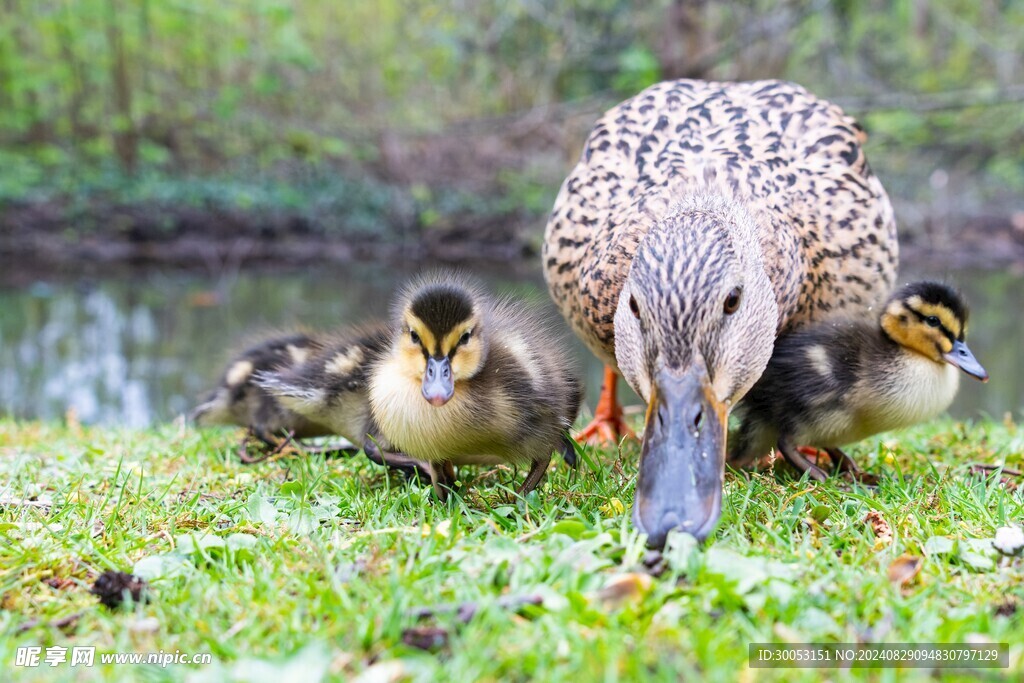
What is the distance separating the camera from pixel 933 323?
313 centimetres

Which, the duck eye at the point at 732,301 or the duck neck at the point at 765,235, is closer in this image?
the duck eye at the point at 732,301

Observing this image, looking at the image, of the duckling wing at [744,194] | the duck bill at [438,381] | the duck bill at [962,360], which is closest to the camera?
the duck bill at [438,381]

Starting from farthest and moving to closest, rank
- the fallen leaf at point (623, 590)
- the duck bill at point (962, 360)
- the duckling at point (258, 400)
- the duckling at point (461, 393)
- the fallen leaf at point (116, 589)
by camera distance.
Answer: the duckling at point (258, 400), the duck bill at point (962, 360), the duckling at point (461, 393), the fallen leaf at point (116, 589), the fallen leaf at point (623, 590)

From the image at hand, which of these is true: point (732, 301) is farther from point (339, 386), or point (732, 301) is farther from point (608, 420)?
point (608, 420)

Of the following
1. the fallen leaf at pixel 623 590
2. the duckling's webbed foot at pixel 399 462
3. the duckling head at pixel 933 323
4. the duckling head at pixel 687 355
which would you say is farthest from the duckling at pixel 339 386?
the duckling head at pixel 933 323

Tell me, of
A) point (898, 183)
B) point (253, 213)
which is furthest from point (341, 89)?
point (898, 183)

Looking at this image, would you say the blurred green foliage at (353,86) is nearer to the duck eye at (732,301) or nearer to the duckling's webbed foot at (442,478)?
the duckling's webbed foot at (442,478)

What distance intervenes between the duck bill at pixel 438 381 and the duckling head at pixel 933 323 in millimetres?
1582

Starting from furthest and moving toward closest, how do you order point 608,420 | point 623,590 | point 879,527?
point 608,420, point 879,527, point 623,590

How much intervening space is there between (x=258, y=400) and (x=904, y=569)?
2678 millimetres

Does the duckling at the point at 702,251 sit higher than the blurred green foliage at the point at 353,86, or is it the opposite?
the blurred green foliage at the point at 353,86

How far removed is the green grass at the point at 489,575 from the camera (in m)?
1.75

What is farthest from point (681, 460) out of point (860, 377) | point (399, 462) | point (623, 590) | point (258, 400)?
point (258, 400)

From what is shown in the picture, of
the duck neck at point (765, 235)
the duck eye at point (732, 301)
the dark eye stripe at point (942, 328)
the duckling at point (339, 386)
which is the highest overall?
the duck neck at point (765, 235)
